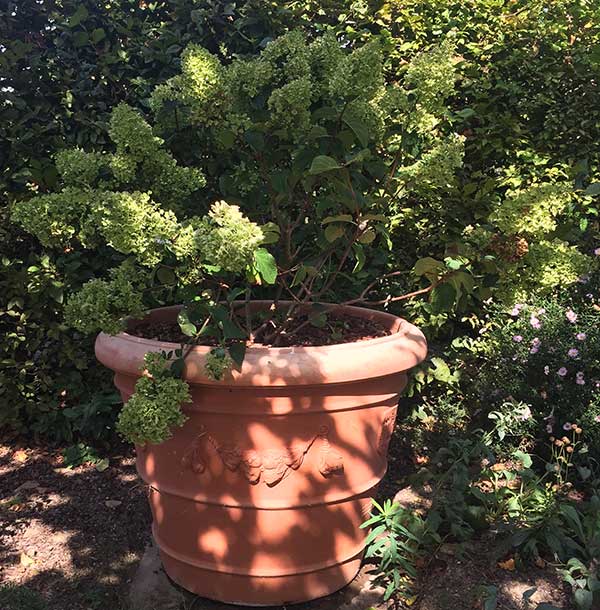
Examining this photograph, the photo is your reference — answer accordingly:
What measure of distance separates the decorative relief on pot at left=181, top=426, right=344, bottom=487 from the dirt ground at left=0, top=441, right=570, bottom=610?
0.58m

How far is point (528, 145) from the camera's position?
11.5ft

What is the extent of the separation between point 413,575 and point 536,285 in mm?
1161

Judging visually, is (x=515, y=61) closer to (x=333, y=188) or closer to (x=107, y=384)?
(x=333, y=188)

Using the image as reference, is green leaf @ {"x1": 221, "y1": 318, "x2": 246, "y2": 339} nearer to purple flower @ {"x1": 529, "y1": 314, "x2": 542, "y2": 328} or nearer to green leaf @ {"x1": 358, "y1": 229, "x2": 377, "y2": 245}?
green leaf @ {"x1": 358, "y1": 229, "x2": 377, "y2": 245}

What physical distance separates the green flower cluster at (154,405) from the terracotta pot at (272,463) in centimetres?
8

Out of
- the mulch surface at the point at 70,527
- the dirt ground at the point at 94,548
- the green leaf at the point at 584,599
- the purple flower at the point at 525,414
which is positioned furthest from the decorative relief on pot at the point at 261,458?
the purple flower at the point at 525,414

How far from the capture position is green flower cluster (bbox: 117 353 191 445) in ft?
6.48

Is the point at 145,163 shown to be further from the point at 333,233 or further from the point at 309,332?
the point at 309,332

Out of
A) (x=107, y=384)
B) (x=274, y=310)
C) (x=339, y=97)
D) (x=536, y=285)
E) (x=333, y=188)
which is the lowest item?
(x=107, y=384)

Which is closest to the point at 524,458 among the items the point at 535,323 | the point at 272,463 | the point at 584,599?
the point at 535,323

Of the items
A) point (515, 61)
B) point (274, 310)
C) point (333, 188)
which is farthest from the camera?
point (515, 61)

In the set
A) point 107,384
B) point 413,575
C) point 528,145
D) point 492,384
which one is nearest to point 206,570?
point 413,575

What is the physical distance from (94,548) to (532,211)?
7.37 ft

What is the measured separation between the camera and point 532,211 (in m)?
2.25
